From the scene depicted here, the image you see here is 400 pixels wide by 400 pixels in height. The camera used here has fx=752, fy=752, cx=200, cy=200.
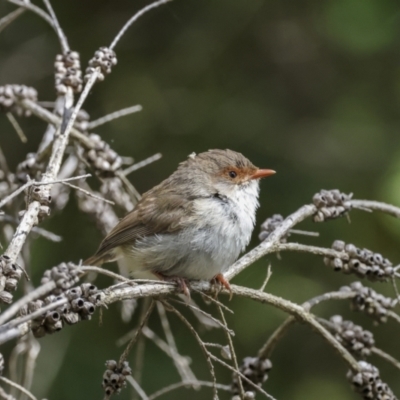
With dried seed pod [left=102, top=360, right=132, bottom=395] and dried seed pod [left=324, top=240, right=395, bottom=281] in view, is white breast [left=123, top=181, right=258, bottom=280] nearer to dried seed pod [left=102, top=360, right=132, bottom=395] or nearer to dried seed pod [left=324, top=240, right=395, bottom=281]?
dried seed pod [left=324, top=240, right=395, bottom=281]

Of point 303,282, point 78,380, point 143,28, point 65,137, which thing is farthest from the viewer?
point 143,28

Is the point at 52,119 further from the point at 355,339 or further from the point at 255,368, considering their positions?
the point at 355,339

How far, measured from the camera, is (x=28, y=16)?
7.02 metres

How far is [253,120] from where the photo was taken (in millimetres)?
6844

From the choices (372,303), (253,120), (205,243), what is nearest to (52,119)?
(205,243)

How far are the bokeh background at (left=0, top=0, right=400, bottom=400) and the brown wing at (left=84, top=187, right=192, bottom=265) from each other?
1.52 metres

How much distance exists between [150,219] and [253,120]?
2.74 metres

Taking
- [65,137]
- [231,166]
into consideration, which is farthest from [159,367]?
[65,137]

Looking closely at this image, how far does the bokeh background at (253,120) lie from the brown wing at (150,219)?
1517 mm

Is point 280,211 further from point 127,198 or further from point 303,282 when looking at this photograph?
point 127,198

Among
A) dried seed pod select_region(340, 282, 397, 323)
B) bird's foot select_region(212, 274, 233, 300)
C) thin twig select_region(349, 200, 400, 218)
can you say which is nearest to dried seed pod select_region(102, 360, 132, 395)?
bird's foot select_region(212, 274, 233, 300)

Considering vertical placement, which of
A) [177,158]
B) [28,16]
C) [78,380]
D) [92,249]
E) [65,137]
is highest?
[28,16]

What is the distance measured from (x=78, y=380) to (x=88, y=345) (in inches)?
12.2

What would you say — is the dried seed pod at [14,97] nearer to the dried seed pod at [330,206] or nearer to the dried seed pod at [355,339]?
the dried seed pod at [330,206]
